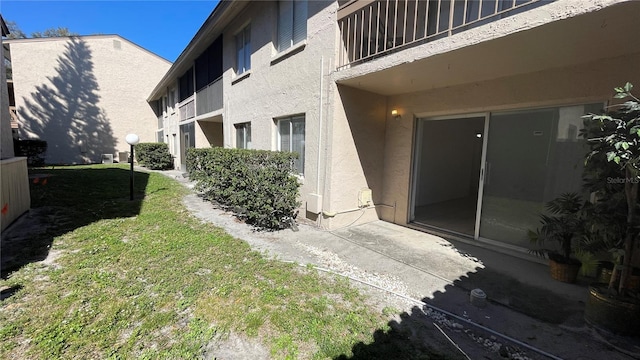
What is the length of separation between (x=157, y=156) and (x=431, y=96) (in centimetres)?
1877

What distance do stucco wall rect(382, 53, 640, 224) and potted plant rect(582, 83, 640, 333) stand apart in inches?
48.3

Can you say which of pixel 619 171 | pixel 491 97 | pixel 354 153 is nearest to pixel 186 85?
pixel 354 153

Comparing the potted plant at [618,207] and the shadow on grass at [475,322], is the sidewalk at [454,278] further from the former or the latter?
the potted plant at [618,207]

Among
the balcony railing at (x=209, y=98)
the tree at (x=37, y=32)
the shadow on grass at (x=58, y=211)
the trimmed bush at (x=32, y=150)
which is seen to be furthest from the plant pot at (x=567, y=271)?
the tree at (x=37, y=32)

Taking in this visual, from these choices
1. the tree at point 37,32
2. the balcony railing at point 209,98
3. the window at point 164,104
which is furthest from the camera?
the tree at point 37,32

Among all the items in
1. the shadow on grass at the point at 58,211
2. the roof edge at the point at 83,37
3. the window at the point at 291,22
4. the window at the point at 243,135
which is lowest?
the shadow on grass at the point at 58,211

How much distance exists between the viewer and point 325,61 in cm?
600

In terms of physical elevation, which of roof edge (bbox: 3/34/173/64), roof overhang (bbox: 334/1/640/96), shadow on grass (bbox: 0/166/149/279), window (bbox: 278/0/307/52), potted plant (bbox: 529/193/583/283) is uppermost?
roof edge (bbox: 3/34/173/64)

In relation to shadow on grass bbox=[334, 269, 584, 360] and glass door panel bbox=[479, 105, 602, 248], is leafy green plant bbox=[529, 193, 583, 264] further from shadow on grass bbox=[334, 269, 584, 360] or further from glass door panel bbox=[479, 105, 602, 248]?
shadow on grass bbox=[334, 269, 584, 360]

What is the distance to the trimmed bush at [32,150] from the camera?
18.4 meters

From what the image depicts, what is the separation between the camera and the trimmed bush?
18.4m

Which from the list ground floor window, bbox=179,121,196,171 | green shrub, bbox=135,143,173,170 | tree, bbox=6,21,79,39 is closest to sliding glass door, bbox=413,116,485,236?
ground floor window, bbox=179,121,196,171

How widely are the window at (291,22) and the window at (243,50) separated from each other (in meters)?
2.30

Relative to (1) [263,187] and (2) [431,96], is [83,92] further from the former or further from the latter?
(2) [431,96]
